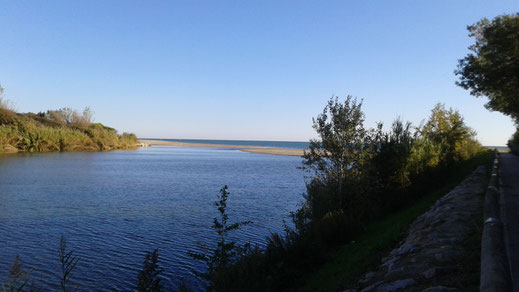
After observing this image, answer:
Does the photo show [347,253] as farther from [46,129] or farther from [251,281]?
[46,129]

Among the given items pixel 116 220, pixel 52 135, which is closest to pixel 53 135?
pixel 52 135

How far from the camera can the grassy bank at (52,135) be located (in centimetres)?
4378

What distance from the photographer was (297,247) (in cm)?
792

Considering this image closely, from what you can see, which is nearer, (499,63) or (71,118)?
(499,63)

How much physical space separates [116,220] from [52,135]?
4443cm

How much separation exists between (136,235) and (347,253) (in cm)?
670

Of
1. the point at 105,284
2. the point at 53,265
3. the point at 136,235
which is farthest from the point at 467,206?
the point at 53,265

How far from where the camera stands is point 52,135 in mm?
49281

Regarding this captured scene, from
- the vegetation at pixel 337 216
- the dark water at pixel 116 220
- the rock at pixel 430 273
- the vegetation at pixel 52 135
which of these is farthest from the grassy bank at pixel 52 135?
the rock at pixel 430 273

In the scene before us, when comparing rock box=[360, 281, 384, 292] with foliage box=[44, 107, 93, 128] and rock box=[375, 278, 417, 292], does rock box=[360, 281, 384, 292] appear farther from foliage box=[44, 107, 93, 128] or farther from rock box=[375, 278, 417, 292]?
foliage box=[44, 107, 93, 128]

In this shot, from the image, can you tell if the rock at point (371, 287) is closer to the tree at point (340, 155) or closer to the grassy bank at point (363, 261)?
the grassy bank at point (363, 261)

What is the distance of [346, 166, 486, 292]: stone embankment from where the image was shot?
16.0 feet

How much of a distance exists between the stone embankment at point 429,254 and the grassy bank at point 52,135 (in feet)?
158

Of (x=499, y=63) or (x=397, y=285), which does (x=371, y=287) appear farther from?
(x=499, y=63)
